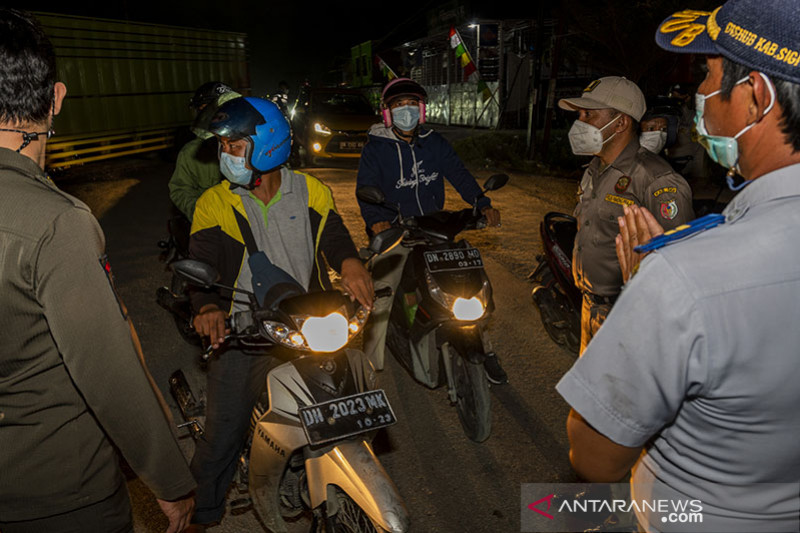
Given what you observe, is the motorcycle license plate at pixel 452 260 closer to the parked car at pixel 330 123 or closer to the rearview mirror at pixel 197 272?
the rearview mirror at pixel 197 272

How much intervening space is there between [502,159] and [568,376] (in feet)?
53.0

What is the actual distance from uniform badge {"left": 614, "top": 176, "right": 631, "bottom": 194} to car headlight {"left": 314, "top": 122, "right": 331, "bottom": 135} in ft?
40.6

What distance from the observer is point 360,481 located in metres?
2.17

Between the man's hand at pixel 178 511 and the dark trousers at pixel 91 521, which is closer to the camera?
the dark trousers at pixel 91 521

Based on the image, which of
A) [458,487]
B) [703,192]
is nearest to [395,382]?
[458,487]

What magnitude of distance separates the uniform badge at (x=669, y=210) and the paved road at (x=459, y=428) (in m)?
1.65

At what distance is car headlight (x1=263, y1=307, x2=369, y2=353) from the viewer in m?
2.22

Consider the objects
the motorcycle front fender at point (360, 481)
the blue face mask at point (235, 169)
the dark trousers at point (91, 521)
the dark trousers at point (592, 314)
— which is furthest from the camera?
the dark trousers at point (592, 314)

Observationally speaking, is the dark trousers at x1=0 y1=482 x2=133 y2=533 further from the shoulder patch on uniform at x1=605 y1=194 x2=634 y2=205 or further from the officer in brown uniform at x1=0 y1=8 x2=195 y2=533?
the shoulder patch on uniform at x1=605 y1=194 x2=634 y2=205

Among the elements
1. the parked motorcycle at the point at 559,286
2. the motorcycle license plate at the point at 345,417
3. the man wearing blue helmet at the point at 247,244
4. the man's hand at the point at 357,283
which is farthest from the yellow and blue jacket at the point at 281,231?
the parked motorcycle at the point at 559,286

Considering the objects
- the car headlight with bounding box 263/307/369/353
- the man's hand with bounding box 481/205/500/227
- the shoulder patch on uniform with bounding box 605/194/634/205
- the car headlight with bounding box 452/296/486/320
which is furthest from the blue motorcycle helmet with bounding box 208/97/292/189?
the shoulder patch on uniform with bounding box 605/194/634/205

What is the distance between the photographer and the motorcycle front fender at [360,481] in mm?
2100

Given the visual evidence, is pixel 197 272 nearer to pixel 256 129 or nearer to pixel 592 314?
pixel 256 129

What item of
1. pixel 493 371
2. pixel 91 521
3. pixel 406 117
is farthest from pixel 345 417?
Result: pixel 406 117
